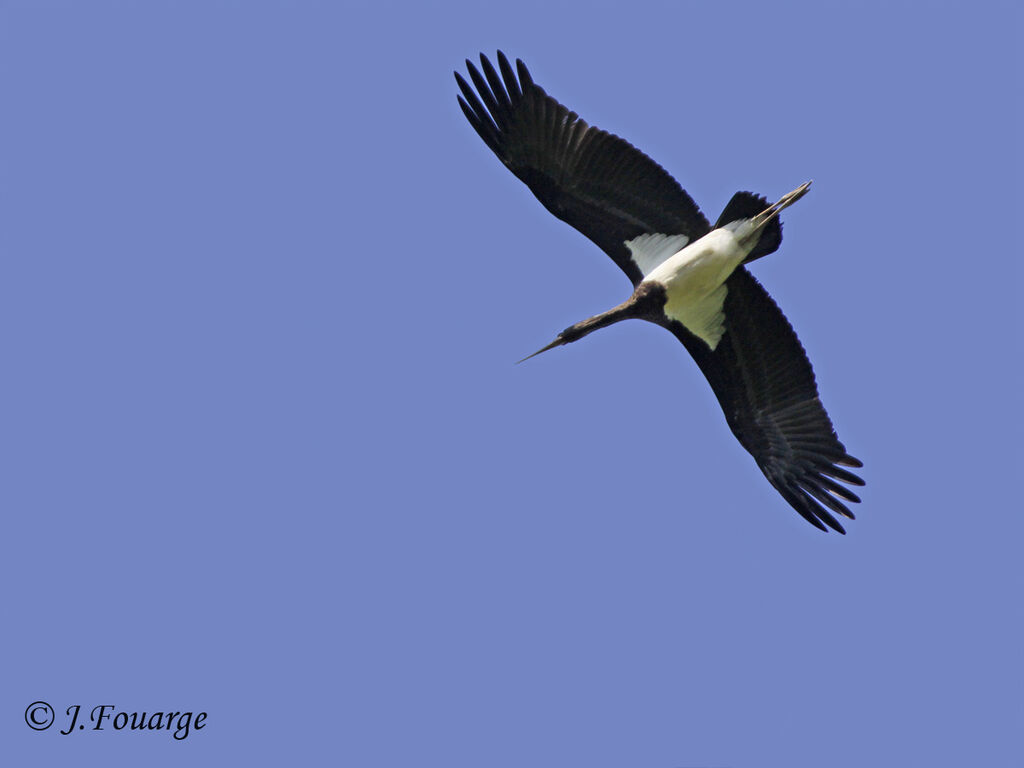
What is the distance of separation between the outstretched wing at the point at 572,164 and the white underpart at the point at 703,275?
25cm

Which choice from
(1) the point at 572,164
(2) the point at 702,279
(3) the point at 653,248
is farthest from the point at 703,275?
(1) the point at 572,164

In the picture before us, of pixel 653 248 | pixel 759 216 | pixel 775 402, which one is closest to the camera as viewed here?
pixel 759 216

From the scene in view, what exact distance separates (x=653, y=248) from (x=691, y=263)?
50cm

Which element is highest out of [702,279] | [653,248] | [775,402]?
[653,248]

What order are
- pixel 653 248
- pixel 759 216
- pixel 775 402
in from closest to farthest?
pixel 759 216, pixel 653 248, pixel 775 402

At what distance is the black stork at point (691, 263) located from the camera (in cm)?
1352

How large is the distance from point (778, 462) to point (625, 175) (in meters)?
2.85

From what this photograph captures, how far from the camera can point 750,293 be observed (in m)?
14.0

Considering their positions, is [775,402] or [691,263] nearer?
[691,263]

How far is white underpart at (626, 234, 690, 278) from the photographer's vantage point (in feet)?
45.3

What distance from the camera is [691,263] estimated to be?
1352cm

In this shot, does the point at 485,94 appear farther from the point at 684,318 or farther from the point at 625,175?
the point at 684,318

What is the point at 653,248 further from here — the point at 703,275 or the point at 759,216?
the point at 759,216

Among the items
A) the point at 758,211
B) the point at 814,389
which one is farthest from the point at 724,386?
the point at 758,211
